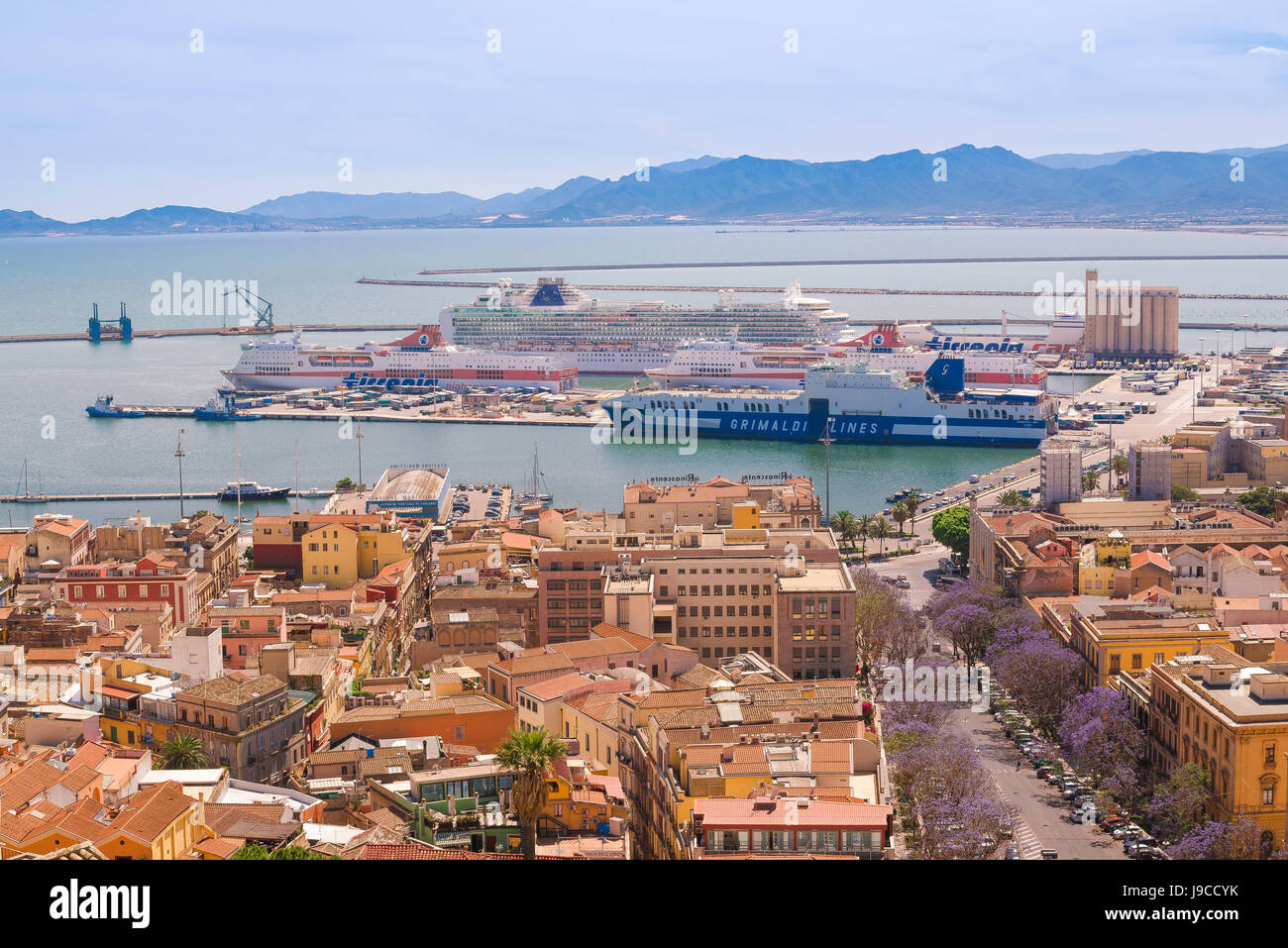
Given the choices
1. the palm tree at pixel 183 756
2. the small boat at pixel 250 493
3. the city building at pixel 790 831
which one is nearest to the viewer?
the city building at pixel 790 831

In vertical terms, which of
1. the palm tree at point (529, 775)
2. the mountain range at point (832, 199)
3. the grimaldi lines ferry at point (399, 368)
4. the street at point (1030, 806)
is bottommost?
the street at point (1030, 806)

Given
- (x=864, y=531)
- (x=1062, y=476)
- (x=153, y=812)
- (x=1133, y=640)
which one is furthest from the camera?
(x=864, y=531)

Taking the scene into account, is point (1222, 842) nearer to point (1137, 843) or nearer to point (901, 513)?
point (1137, 843)

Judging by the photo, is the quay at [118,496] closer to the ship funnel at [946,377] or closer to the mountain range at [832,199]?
the ship funnel at [946,377]

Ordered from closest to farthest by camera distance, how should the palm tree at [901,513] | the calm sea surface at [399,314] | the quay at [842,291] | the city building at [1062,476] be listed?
the city building at [1062,476] → the palm tree at [901,513] → the calm sea surface at [399,314] → the quay at [842,291]

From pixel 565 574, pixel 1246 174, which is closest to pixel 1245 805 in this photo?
pixel 565 574

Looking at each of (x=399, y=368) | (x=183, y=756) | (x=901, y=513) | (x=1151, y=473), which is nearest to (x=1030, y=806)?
(x=183, y=756)

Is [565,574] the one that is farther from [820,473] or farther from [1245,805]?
[820,473]

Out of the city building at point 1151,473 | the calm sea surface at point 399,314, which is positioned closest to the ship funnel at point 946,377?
the calm sea surface at point 399,314
